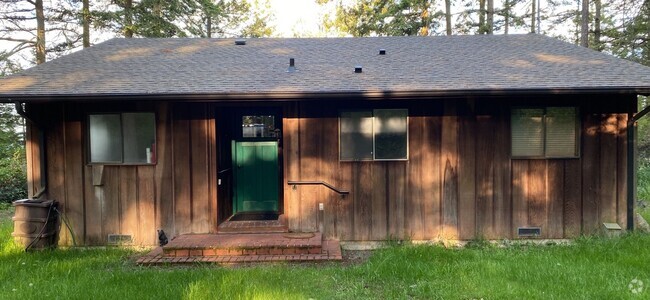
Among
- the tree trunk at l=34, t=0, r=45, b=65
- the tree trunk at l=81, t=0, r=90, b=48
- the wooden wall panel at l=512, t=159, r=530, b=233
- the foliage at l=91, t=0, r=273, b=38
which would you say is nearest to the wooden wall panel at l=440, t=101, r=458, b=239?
the wooden wall panel at l=512, t=159, r=530, b=233

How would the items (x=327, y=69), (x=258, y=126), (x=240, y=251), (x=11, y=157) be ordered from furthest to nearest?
1. (x=11, y=157)
2. (x=258, y=126)
3. (x=327, y=69)
4. (x=240, y=251)

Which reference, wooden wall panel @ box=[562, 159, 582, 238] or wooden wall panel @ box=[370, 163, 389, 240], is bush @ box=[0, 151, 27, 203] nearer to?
wooden wall panel @ box=[370, 163, 389, 240]

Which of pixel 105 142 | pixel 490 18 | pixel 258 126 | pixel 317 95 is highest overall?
pixel 490 18

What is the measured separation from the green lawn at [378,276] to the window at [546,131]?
1373mm

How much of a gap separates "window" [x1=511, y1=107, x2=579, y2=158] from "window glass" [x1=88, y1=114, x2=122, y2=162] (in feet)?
19.2

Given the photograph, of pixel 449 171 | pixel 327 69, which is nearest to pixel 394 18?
pixel 327 69

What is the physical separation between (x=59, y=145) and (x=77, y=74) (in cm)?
118

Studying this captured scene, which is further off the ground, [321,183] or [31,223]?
[321,183]

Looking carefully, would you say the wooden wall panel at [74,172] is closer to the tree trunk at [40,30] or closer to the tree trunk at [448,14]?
the tree trunk at [40,30]

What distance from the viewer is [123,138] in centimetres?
591

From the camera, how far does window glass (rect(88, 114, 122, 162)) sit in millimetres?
5914

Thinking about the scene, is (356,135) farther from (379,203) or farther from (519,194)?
(519,194)

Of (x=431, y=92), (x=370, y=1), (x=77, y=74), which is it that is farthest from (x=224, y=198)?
(x=370, y=1)

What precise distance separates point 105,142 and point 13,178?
26.8 feet
